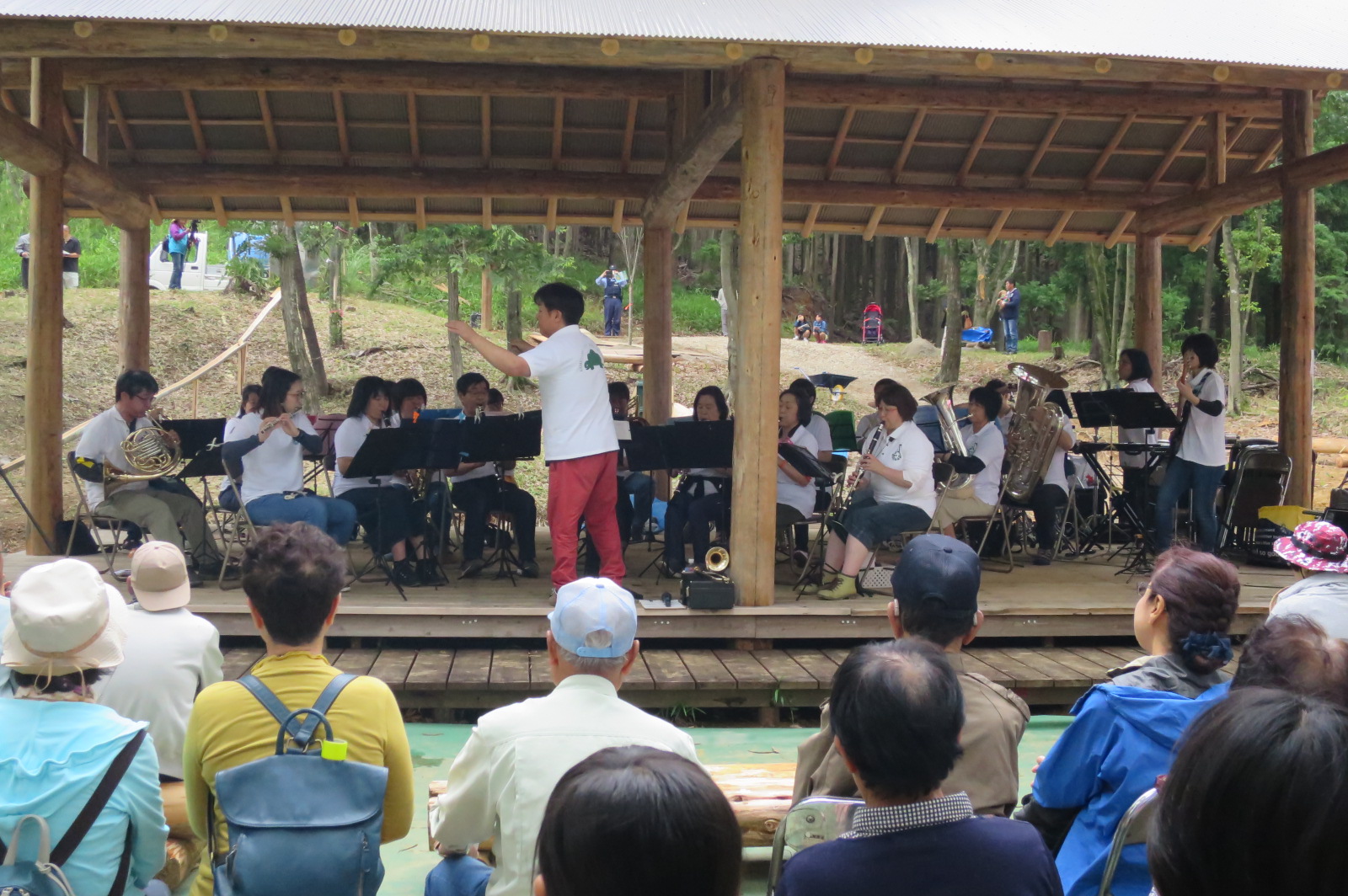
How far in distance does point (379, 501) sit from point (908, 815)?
20.1 ft

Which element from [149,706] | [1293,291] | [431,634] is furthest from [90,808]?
[1293,291]

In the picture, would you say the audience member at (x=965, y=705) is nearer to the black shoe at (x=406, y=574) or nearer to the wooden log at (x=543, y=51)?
the wooden log at (x=543, y=51)

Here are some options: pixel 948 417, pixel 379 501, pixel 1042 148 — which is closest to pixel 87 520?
pixel 379 501

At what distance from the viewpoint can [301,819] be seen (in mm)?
2461

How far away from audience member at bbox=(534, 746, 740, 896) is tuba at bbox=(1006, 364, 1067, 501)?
7836 millimetres

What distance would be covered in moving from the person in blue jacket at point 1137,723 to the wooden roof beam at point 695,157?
440 cm

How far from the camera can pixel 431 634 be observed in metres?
6.58

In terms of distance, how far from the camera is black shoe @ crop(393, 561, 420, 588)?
7.66m

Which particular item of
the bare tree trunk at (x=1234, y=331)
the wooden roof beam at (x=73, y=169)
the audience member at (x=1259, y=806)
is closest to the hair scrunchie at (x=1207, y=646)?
the audience member at (x=1259, y=806)

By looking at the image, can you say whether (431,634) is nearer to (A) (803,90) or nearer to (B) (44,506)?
(B) (44,506)

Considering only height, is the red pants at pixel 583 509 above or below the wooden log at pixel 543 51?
below

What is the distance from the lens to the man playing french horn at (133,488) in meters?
7.41

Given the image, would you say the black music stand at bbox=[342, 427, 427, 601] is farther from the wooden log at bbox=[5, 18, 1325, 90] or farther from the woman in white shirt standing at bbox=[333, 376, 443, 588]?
the wooden log at bbox=[5, 18, 1325, 90]

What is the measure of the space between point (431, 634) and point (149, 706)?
3157 mm
